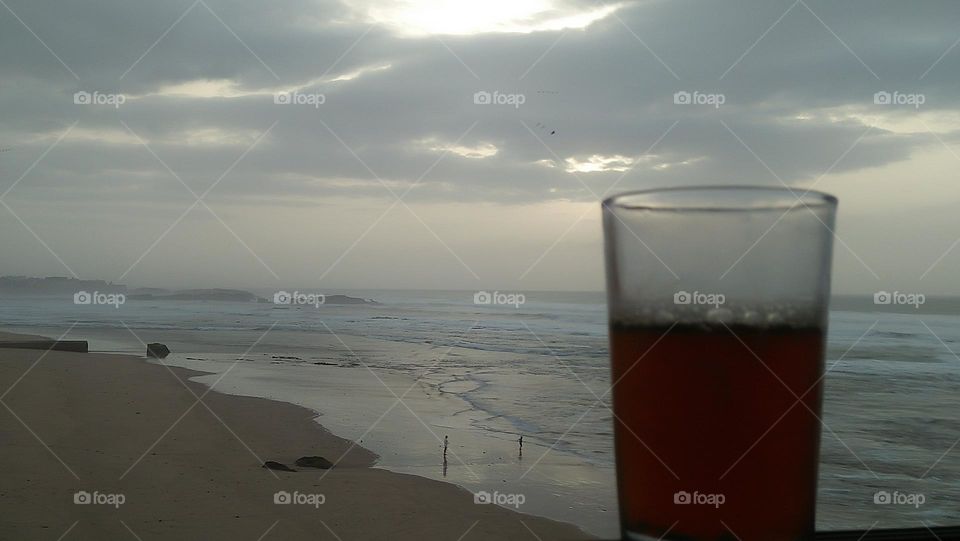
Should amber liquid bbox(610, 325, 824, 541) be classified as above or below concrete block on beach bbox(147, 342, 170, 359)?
below

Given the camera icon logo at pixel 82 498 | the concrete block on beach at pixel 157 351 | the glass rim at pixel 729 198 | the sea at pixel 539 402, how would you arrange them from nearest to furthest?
the glass rim at pixel 729 198 → the camera icon logo at pixel 82 498 → the sea at pixel 539 402 → the concrete block on beach at pixel 157 351

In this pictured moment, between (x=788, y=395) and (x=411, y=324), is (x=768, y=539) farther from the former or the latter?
(x=411, y=324)

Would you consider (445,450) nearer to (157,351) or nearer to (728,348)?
(728,348)

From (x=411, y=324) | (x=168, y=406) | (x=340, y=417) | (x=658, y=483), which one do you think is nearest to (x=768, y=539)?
(x=658, y=483)

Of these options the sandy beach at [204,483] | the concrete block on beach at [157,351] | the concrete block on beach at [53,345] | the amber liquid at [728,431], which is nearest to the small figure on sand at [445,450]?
the sandy beach at [204,483]

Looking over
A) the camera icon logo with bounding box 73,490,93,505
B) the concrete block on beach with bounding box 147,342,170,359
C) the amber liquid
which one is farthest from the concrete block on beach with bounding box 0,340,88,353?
the amber liquid

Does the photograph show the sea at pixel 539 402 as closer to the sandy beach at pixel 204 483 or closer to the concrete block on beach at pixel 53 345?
the sandy beach at pixel 204 483

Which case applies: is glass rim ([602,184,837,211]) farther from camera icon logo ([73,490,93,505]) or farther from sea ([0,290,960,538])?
camera icon logo ([73,490,93,505])
